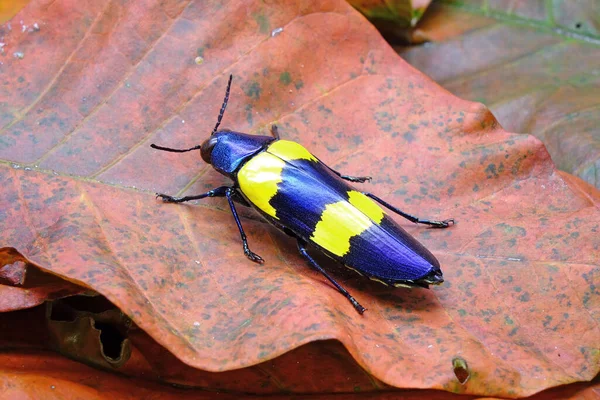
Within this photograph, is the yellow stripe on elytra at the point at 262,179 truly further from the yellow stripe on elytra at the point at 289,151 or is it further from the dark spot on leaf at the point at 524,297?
the dark spot on leaf at the point at 524,297

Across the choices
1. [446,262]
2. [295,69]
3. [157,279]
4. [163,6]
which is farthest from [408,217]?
[163,6]

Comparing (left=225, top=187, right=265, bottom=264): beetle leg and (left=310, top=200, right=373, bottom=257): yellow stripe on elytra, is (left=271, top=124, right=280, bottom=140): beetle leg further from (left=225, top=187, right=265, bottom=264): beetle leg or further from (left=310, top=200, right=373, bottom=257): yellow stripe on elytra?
(left=310, top=200, right=373, bottom=257): yellow stripe on elytra

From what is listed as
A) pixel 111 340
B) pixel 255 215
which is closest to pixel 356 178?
pixel 255 215

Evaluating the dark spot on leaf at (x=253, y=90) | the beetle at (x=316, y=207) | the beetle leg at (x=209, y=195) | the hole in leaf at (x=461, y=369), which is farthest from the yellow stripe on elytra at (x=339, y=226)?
the dark spot on leaf at (x=253, y=90)

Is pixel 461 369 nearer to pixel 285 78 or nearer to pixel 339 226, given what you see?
pixel 339 226

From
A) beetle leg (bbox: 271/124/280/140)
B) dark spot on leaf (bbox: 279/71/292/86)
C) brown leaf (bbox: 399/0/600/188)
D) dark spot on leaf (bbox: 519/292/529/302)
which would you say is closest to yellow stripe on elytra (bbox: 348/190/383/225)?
beetle leg (bbox: 271/124/280/140)
